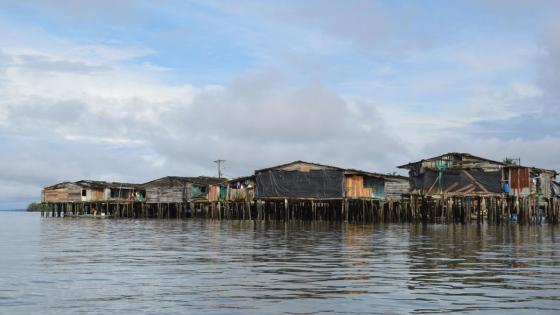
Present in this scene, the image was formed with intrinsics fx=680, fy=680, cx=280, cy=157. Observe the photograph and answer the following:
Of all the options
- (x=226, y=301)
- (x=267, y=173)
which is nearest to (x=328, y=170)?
(x=267, y=173)

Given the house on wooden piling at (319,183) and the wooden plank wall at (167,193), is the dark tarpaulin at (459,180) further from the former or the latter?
the wooden plank wall at (167,193)

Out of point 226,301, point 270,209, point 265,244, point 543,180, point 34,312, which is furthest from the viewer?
point 270,209

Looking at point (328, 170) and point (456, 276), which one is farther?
point (328, 170)

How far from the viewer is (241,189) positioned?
203ft

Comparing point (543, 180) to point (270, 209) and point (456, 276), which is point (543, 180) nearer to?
point (270, 209)

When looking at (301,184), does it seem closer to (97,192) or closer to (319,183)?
(319,183)

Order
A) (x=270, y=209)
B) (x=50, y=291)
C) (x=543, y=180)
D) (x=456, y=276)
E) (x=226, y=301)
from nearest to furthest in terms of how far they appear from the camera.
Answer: (x=226, y=301), (x=50, y=291), (x=456, y=276), (x=543, y=180), (x=270, y=209)

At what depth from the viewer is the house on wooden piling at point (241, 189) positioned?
197 ft

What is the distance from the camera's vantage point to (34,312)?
32.1ft

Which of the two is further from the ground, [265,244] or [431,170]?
[431,170]

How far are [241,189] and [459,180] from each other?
20224mm

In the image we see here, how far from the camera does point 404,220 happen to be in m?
51.7

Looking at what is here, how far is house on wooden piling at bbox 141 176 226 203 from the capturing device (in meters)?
73.1

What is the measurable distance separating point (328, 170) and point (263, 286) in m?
42.9
